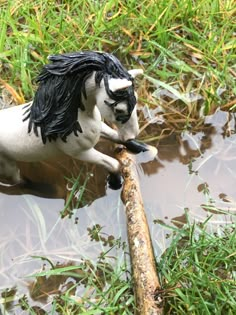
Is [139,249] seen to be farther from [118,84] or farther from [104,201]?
[118,84]

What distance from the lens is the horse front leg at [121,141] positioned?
1785 mm

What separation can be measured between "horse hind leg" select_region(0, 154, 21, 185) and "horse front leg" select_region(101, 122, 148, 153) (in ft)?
0.94

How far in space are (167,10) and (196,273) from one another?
1057 mm

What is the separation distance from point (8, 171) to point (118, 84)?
0.53 m

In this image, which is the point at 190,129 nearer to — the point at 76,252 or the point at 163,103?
the point at 163,103

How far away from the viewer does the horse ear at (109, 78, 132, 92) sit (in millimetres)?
1462

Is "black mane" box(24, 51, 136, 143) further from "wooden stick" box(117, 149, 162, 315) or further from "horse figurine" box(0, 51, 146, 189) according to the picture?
"wooden stick" box(117, 149, 162, 315)

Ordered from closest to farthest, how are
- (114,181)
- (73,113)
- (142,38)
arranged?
(73,113), (114,181), (142,38)

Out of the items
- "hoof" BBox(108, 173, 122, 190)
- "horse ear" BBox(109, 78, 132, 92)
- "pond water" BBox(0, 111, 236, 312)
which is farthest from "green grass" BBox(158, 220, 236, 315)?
"horse ear" BBox(109, 78, 132, 92)

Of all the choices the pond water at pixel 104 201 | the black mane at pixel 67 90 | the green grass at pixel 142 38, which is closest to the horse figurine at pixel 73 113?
the black mane at pixel 67 90

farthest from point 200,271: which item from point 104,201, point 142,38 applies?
point 142,38

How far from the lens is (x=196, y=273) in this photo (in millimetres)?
1635

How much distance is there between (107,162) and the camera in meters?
1.75

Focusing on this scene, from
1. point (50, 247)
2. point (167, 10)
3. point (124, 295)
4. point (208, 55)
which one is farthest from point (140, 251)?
point (167, 10)
